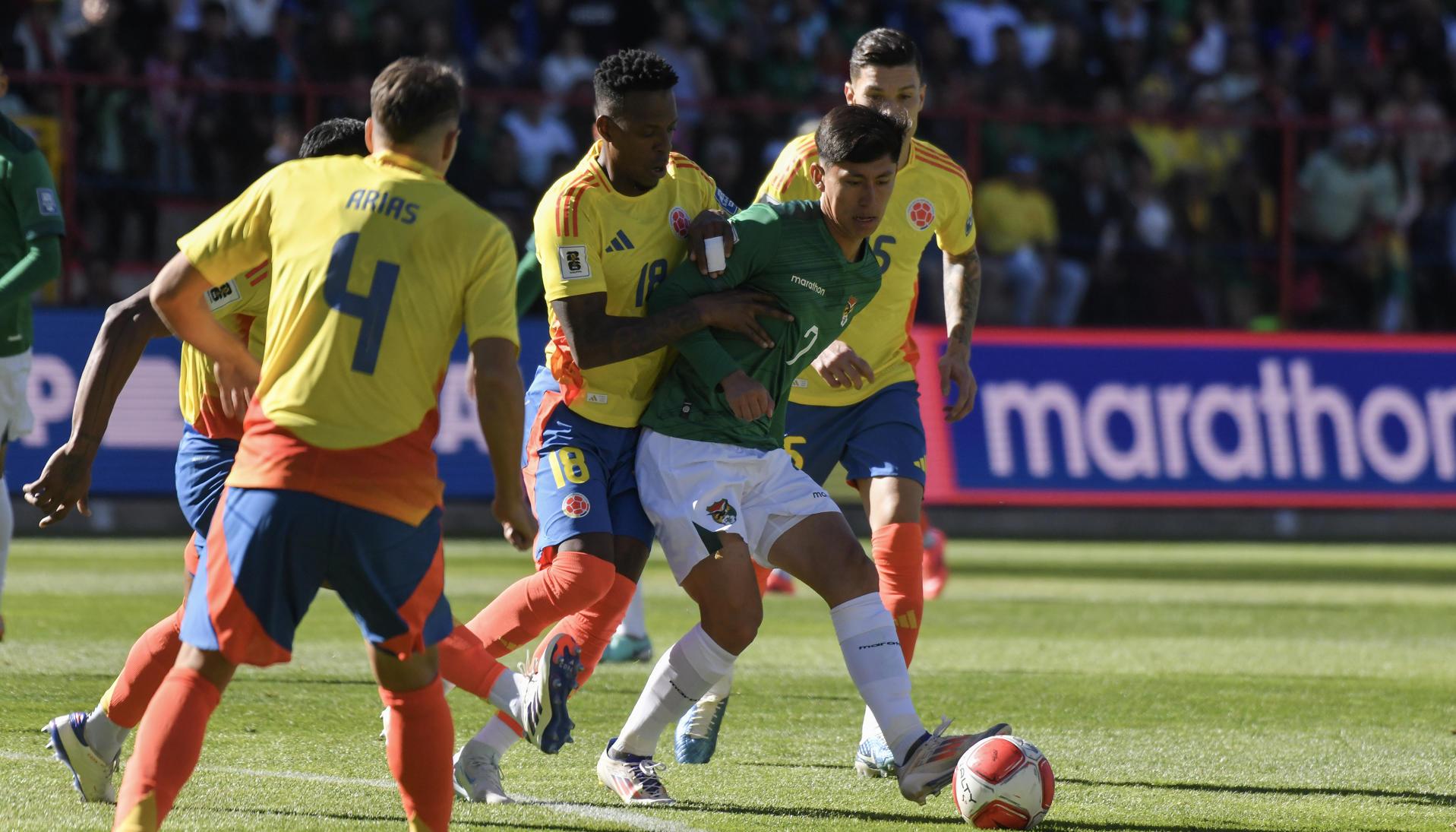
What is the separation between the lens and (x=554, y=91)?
18.5m

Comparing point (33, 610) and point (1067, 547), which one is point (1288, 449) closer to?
point (1067, 547)

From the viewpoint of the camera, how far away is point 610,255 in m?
5.59

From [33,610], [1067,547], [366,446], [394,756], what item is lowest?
[1067,547]

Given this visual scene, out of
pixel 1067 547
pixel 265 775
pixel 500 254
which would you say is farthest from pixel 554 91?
pixel 500 254

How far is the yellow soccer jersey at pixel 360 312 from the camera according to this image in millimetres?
4109

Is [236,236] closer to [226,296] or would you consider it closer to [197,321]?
[197,321]

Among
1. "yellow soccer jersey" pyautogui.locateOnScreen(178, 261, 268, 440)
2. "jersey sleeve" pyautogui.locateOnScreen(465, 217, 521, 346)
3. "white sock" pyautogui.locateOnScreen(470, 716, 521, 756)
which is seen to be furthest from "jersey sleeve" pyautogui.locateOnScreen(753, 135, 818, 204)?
"jersey sleeve" pyautogui.locateOnScreen(465, 217, 521, 346)

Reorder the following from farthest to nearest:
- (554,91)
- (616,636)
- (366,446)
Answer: (554,91) < (616,636) < (366,446)

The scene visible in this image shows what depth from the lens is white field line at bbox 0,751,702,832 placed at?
5148 mm

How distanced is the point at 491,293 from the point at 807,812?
2.00m

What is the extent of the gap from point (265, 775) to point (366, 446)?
6.62 feet

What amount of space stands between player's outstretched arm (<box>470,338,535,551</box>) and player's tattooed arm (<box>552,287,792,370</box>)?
1220mm

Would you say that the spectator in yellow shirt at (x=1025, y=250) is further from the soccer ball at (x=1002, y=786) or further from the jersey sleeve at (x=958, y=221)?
the soccer ball at (x=1002, y=786)

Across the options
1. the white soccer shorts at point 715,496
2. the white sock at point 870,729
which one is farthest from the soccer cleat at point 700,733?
the white soccer shorts at point 715,496
